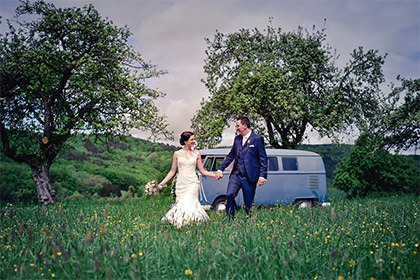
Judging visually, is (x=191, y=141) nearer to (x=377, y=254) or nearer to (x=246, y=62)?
(x=377, y=254)

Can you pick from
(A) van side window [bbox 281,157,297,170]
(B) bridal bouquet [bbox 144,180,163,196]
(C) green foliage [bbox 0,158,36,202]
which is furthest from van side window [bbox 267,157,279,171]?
(C) green foliage [bbox 0,158,36,202]

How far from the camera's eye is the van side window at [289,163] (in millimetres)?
11656

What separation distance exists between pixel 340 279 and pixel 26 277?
302 cm

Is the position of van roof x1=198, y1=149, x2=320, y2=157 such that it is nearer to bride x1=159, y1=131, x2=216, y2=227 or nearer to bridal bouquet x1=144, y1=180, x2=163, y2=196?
bride x1=159, y1=131, x2=216, y2=227

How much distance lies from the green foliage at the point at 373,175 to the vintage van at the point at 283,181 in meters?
5.66

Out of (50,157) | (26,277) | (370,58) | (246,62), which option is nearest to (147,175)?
(50,157)

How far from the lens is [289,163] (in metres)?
11.7

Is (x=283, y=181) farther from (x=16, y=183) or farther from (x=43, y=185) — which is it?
(x=16, y=183)

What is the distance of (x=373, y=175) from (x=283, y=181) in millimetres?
8388

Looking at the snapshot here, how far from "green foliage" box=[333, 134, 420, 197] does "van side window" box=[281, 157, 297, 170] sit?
6.53 m

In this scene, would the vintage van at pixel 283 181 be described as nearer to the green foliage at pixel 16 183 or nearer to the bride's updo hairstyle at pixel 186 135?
the bride's updo hairstyle at pixel 186 135

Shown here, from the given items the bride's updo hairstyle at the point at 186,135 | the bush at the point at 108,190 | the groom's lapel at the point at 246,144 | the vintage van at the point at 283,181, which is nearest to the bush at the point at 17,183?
the bush at the point at 108,190

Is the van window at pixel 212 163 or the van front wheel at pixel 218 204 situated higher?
the van window at pixel 212 163

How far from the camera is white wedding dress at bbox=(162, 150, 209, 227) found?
6562 mm
